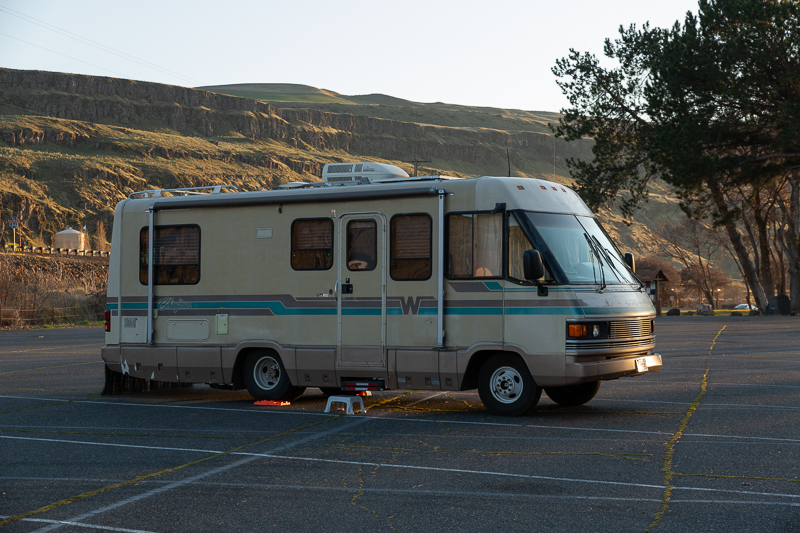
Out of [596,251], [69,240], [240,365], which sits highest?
[69,240]

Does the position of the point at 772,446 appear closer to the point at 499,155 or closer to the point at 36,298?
the point at 36,298

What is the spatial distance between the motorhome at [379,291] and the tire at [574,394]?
2 cm

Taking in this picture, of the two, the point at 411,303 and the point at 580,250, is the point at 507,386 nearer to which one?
the point at 411,303

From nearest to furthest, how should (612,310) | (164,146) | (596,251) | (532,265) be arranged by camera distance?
(532,265) → (612,310) → (596,251) → (164,146)

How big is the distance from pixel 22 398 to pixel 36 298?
25124 millimetres

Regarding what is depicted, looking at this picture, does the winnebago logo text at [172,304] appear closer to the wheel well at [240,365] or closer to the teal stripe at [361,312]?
the wheel well at [240,365]

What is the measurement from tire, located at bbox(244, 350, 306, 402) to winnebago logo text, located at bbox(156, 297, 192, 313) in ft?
4.06

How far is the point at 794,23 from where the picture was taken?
3262cm

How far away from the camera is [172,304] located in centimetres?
1241

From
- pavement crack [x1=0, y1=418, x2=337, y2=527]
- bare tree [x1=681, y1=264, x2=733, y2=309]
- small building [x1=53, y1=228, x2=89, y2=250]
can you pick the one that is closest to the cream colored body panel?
pavement crack [x1=0, y1=418, x2=337, y2=527]

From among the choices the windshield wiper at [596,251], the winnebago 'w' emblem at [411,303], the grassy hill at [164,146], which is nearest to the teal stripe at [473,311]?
the winnebago 'w' emblem at [411,303]

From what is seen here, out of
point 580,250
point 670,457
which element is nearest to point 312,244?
point 580,250

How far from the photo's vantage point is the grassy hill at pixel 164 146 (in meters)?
104

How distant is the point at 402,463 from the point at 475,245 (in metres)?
3.59
